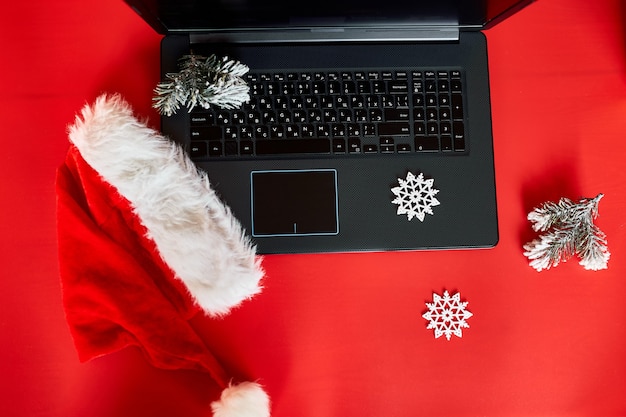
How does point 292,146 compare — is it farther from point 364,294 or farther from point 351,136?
point 364,294

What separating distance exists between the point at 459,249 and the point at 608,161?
27cm

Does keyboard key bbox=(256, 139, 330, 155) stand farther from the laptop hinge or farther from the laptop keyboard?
the laptop hinge

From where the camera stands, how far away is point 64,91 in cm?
80

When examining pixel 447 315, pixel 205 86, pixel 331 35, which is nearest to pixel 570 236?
pixel 447 315

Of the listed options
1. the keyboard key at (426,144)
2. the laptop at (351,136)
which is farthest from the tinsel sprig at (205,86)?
the keyboard key at (426,144)

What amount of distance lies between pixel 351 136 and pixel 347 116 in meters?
0.03

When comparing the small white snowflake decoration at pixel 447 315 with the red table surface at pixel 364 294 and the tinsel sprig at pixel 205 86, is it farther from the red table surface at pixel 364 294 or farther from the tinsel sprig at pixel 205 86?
the tinsel sprig at pixel 205 86

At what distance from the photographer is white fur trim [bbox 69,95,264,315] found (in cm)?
72

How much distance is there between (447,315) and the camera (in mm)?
788

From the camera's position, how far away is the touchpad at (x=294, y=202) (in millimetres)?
764

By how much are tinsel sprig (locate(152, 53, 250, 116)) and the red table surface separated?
8 centimetres

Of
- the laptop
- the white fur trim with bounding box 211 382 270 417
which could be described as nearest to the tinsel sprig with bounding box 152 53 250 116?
the laptop

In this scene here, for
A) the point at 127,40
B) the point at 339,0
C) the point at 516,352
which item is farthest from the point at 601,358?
the point at 127,40

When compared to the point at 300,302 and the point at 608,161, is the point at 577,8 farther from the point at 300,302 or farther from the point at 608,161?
the point at 300,302
